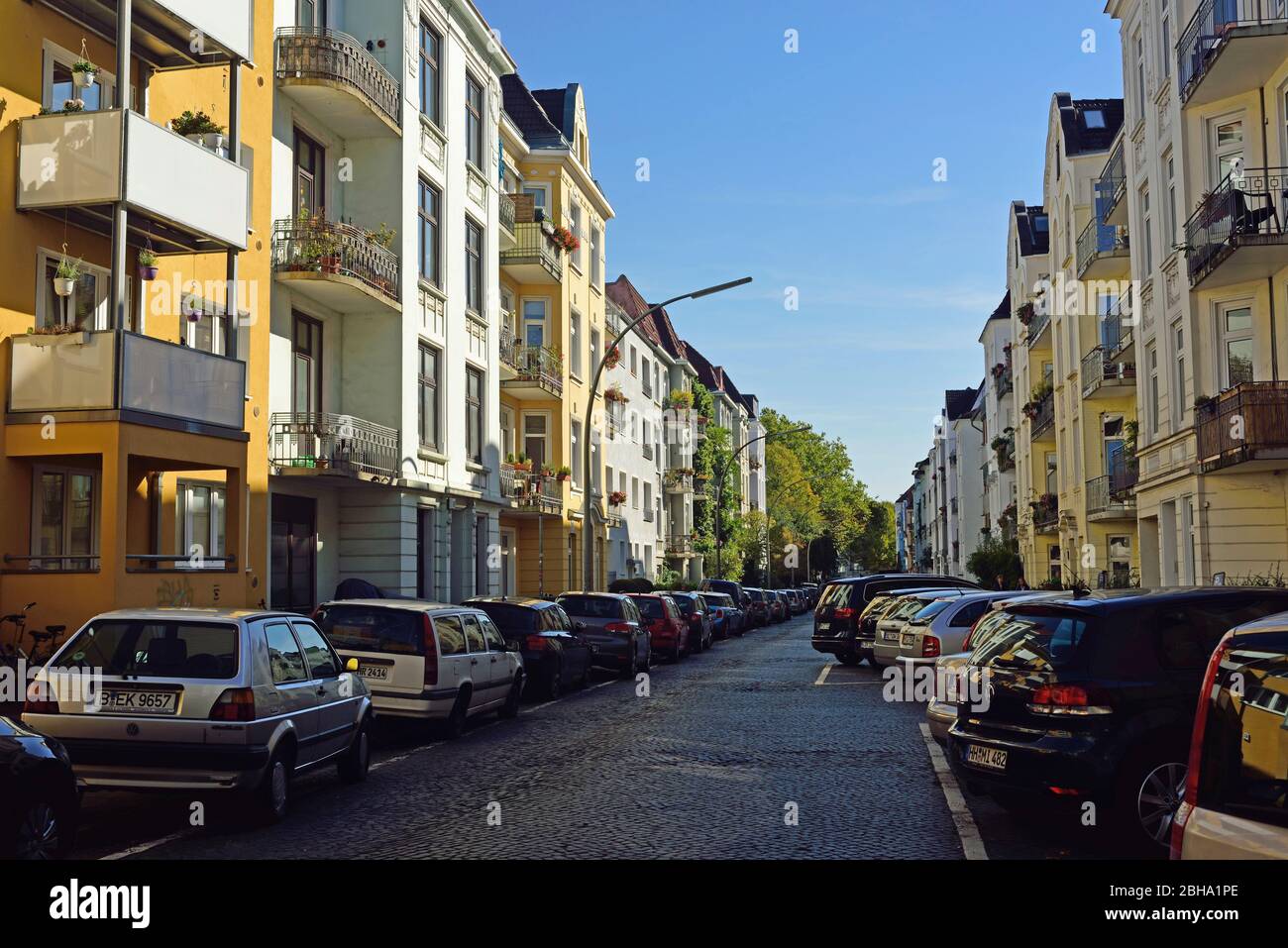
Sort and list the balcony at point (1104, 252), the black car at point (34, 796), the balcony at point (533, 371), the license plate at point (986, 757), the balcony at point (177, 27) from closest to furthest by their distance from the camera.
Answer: the black car at point (34, 796) → the license plate at point (986, 757) → the balcony at point (177, 27) → the balcony at point (1104, 252) → the balcony at point (533, 371)

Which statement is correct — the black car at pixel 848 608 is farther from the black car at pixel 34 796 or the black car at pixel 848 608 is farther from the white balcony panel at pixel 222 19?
the black car at pixel 34 796

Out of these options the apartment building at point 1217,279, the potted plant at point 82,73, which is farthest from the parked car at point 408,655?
the apartment building at point 1217,279

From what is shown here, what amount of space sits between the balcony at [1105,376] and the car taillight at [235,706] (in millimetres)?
27296

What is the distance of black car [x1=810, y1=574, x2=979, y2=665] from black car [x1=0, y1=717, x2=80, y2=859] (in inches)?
766

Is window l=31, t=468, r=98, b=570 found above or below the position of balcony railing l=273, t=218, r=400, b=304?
below

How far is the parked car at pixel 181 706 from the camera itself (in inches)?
352

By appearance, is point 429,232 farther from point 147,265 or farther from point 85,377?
point 85,377

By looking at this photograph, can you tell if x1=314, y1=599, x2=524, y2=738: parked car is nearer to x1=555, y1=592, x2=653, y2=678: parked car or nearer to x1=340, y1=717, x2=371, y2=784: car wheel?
x1=340, y1=717, x2=371, y2=784: car wheel

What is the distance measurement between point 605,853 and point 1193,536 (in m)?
19.3

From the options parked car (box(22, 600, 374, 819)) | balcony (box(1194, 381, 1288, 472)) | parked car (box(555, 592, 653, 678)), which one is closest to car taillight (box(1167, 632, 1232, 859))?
parked car (box(22, 600, 374, 819))

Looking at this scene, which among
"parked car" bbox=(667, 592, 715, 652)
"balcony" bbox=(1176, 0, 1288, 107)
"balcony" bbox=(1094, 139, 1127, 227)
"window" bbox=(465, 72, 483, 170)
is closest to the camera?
"balcony" bbox=(1176, 0, 1288, 107)

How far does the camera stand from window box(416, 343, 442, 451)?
27.9 meters

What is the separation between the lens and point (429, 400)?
93.5 ft

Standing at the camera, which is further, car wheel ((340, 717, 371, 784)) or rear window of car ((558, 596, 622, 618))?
rear window of car ((558, 596, 622, 618))
